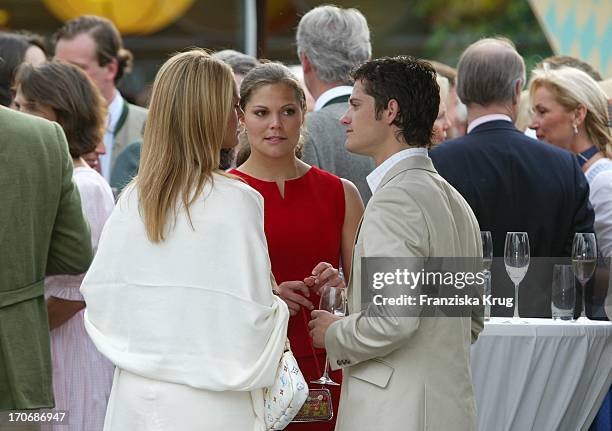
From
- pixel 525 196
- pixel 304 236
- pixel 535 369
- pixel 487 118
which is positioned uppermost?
pixel 487 118

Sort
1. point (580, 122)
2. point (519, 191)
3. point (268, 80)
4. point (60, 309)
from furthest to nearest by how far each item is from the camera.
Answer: point (580, 122) < point (519, 191) < point (60, 309) < point (268, 80)

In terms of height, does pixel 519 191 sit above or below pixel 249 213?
below

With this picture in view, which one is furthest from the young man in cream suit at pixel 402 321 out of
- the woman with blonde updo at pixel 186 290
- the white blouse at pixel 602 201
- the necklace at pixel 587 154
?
the necklace at pixel 587 154

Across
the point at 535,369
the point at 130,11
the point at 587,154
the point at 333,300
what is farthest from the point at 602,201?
the point at 130,11

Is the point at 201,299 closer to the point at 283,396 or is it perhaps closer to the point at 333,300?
the point at 283,396

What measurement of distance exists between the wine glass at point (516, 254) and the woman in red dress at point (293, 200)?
667 millimetres

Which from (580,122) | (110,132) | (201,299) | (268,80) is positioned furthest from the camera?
(110,132)

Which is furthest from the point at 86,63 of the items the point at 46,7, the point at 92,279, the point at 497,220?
the point at 92,279

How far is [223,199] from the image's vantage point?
2711 mm

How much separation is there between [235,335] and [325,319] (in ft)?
1.23

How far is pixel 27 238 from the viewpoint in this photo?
330cm

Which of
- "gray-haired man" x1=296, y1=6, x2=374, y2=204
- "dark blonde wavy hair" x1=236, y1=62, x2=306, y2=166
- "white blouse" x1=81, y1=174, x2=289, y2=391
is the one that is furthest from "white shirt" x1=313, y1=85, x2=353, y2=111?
"white blouse" x1=81, y1=174, x2=289, y2=391

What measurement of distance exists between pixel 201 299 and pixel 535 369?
1.65 meters

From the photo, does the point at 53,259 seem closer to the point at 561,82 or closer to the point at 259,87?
the point at 259,87
